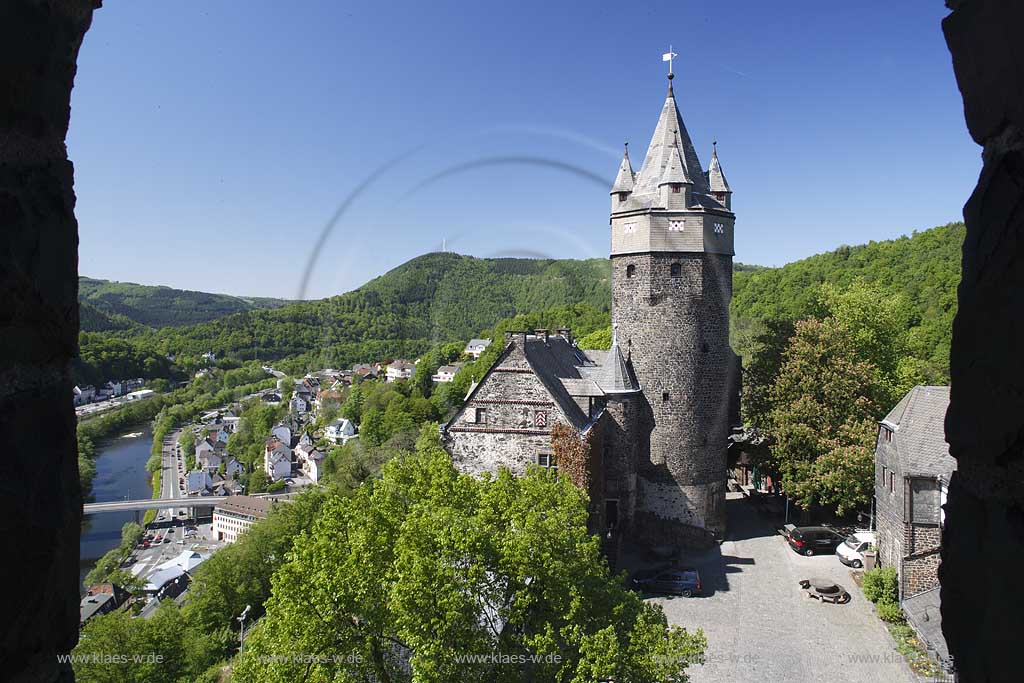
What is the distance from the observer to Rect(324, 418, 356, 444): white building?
265 ft

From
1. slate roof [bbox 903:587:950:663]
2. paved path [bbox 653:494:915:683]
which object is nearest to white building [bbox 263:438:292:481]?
paved path [bbox 653:494:915:683]

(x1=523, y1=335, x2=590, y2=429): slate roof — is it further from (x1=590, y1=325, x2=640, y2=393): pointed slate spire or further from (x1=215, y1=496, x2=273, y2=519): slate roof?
(x1=215, y1=496, x2=273, y2=519): slate roof

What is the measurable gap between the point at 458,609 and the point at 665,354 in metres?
16.6

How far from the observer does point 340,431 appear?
82.0 meters

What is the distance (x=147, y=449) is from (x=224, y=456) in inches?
412

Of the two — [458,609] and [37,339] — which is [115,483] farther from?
[37,339]

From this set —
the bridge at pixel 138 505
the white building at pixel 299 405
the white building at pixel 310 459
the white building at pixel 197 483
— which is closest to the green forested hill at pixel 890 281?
the white building at pixel 310 459

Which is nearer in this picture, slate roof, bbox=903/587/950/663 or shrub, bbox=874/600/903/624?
slate roof, bbox=903/587/950/663

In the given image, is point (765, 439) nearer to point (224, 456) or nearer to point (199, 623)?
point (199, 623)

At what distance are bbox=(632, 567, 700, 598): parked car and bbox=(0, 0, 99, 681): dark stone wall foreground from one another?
890 inches

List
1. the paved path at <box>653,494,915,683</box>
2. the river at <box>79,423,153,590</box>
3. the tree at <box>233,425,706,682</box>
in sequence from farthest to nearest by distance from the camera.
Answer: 1. the river at <box>79,423,153,590</box>
2. the paved path at <box>653,494,915,683</box>
3. the tree at <box>233,425,706,682</box>

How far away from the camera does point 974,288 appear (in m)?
1.44

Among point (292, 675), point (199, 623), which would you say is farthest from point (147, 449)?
point (292, 675)

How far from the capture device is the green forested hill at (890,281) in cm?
4253
